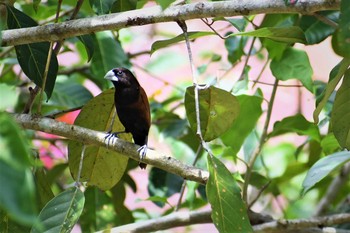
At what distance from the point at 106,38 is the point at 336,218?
0.89 m

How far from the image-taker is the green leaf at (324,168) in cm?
163

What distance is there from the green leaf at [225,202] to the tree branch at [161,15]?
0.26m

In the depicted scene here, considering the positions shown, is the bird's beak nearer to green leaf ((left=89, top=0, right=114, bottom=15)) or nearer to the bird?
the bird

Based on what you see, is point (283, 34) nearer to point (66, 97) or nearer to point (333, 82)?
point (333, 82)

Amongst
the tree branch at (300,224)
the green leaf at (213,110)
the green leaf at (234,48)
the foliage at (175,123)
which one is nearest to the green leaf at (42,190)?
the foliage at (175,123)

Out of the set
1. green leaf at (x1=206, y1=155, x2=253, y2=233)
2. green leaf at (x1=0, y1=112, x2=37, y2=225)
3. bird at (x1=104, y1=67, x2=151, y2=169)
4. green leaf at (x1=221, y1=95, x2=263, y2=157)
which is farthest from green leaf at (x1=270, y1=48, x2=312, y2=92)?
green leaf at (x1=0, y1=112, x2=37, y2=225)

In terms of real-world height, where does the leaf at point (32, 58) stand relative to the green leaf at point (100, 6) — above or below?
below

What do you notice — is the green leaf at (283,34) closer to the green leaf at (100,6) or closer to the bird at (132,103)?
the green leaf at (100,6)

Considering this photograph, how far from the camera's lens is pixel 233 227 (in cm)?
129

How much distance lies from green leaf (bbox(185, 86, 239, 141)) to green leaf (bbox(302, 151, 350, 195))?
0.24 metres

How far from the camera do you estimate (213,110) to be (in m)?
1.56

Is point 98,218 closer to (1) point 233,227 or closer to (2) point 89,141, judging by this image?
(2) point 89,141

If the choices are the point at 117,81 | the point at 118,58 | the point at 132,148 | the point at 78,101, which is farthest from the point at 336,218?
the point at 78,101

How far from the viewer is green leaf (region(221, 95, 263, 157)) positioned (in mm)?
1987
